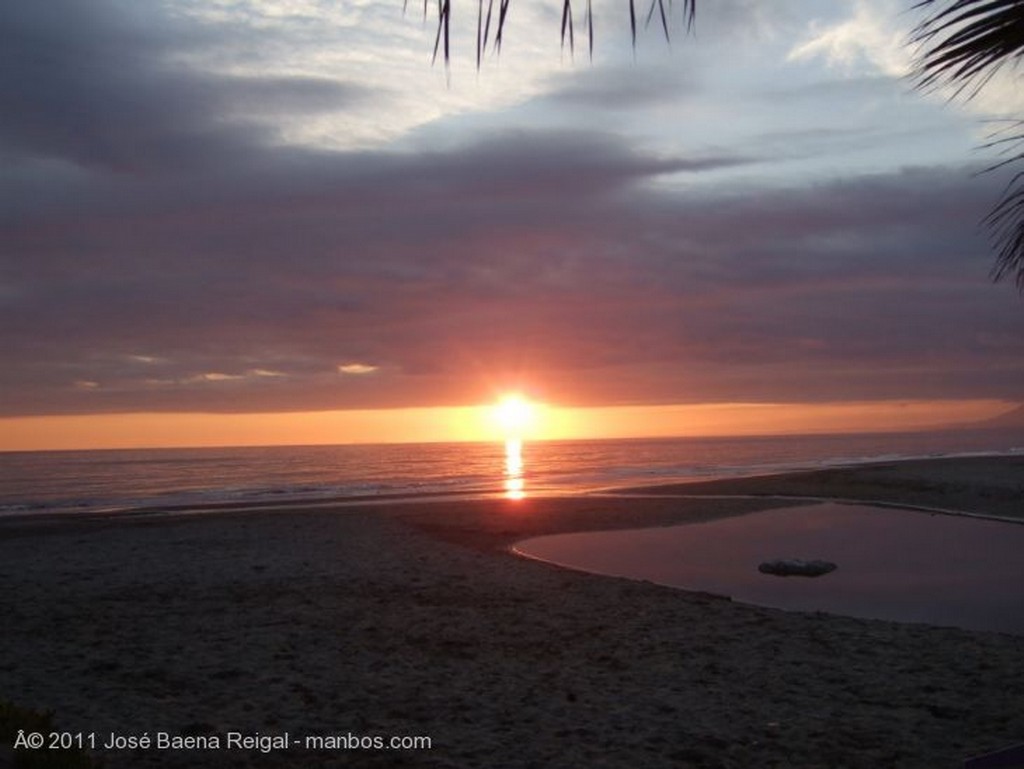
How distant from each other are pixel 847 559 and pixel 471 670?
10.3 m

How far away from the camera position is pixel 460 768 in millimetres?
6234

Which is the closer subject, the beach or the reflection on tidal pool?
the beach

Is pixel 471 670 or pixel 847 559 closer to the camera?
pixel 471 670

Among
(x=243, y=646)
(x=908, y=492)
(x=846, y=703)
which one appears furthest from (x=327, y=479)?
(x=846, y=703)

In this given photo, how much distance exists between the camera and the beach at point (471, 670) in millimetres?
6672

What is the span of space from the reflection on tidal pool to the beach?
1.43 meters

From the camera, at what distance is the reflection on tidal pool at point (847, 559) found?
12.4 metres

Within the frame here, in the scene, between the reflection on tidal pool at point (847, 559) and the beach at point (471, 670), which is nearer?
the beach at point (471, 670)

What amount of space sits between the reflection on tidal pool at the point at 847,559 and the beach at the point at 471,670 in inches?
56.2

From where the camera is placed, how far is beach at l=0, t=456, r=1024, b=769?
21.9 ft

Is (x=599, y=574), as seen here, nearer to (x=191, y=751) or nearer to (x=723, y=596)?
(x=723, y=596)

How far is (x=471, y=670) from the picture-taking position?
8906 millimetres

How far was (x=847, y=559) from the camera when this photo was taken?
16.8m

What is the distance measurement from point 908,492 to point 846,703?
76.9 feet
